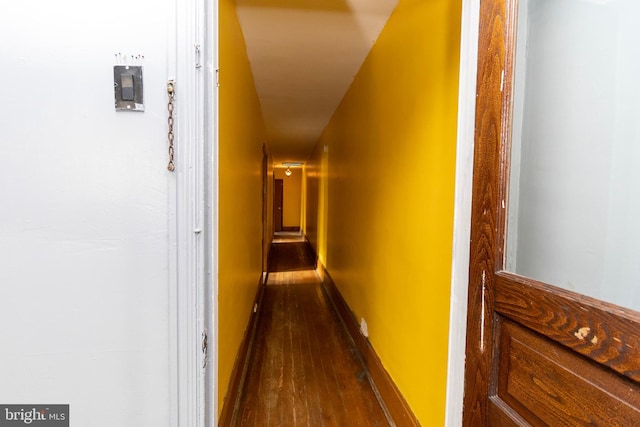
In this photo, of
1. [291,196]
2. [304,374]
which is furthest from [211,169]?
[291,196]

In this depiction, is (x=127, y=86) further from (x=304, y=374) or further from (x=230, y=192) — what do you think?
(x=304, y=374)

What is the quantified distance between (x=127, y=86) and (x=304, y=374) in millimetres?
2170

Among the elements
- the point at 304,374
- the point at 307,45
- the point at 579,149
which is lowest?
the point at 304,374

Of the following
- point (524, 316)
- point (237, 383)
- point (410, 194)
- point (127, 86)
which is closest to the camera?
point (524, 316)

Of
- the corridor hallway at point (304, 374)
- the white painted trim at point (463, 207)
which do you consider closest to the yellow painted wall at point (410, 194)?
the white painted trim at point (463, 207)

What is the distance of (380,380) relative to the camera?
6.44 feet

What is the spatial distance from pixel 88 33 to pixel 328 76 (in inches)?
88.9

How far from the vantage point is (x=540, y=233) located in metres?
0.78

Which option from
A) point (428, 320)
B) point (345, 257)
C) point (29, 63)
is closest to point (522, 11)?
point (428, 320)

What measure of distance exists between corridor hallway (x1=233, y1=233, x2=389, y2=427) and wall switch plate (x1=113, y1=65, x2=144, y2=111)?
5.80ft

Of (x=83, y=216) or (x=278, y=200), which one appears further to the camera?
(x=278, y=200)

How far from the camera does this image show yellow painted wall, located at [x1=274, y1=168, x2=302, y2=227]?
11617 mm

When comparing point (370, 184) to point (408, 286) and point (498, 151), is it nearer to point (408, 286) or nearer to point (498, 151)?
point (408, 286)

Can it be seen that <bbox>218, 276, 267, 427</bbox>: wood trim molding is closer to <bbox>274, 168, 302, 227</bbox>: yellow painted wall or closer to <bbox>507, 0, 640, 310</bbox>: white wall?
<bbox>507, 0, 640, 310</bbox>: white wall
